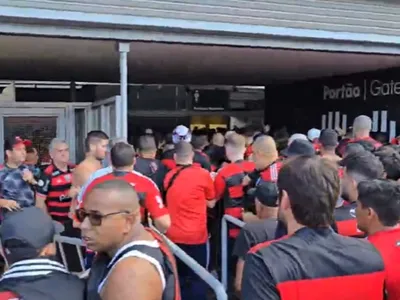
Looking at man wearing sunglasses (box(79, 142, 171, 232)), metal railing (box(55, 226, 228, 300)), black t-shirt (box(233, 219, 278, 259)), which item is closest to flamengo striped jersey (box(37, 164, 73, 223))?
metal railing (box(55, 226, 228, 300))

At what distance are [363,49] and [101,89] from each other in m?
8.86

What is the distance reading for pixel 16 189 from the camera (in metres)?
5.11

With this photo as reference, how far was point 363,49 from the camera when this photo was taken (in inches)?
296

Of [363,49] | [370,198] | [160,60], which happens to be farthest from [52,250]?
[160,60]

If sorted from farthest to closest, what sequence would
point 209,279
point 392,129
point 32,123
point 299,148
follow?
point 392,129 → point 32,123 → point 299,148 → point 209,279

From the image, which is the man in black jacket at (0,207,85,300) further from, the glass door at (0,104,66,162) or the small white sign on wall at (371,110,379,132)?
the small white sign on wall at (371,110,379,132)

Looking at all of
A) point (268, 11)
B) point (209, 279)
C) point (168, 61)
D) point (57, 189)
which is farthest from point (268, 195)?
point (168, 61)

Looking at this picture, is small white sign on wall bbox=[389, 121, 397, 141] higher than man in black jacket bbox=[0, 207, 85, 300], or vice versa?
small white sign on wall bbox=[389, 121, 397, 141]

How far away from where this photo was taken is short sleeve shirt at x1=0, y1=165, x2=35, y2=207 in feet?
16.7

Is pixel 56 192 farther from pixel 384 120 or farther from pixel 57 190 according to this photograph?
pixel 384 120

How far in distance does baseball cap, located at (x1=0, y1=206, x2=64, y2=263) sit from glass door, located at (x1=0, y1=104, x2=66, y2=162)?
707 centimetres

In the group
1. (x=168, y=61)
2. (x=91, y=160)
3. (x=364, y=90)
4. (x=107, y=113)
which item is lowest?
(x=91, y=160)

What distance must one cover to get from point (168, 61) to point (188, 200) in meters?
4.61

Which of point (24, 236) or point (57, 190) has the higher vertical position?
point (24, 236)
